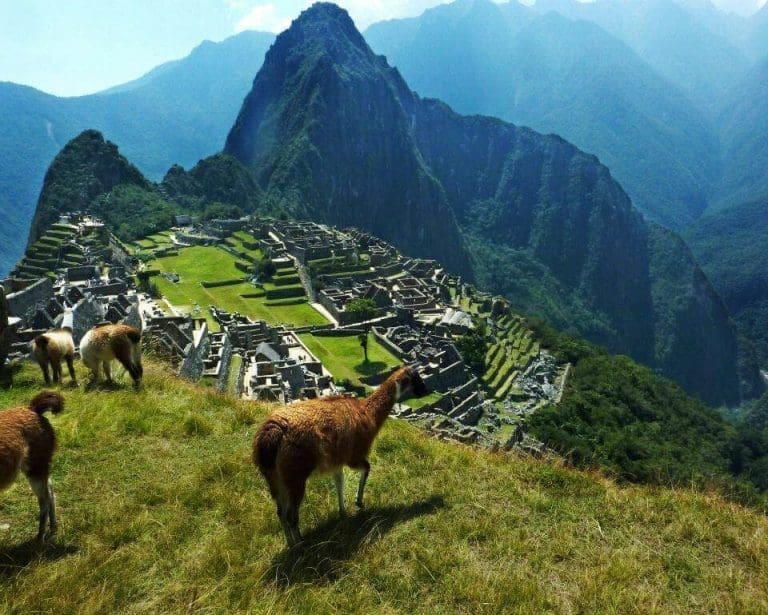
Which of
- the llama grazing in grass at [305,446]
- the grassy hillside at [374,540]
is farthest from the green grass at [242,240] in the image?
the llama grazing in grass at [305,446]

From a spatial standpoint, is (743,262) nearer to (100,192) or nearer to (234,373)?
(100,192)

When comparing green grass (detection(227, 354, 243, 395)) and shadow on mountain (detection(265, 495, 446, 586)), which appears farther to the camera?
green grass (detection(227, 354, 243, 395))

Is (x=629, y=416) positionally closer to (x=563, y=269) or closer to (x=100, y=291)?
(x=100, y=291)

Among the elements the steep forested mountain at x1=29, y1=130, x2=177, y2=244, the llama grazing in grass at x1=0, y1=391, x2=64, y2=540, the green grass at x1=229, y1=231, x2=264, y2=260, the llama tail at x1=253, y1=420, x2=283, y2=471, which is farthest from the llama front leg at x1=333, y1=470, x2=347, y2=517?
the steep forested mountain at x1=29, y1=130, x2=177, y2=244

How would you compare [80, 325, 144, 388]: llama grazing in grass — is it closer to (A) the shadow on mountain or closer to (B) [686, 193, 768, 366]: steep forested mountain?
(A) the shadow on mountain

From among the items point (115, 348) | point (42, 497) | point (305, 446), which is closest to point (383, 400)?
point (305, 446)

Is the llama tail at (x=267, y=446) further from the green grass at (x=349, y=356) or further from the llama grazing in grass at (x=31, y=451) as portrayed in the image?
the green grass at (x=349, y=356)
